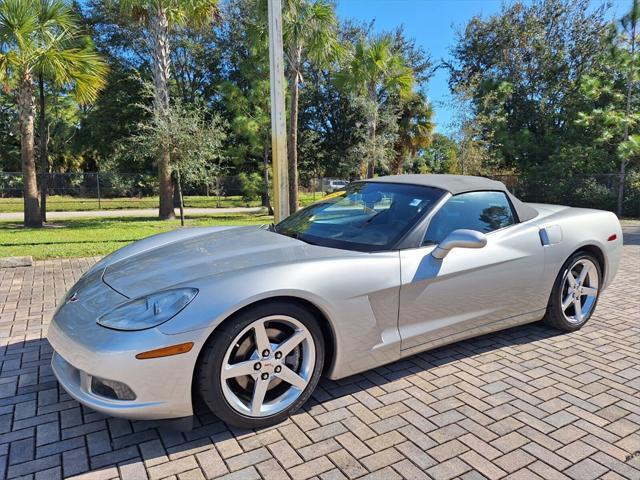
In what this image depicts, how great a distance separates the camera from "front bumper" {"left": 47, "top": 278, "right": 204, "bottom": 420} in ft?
6.98

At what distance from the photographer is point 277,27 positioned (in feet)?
20.8

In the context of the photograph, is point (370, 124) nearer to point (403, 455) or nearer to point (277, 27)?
point (277, 27)

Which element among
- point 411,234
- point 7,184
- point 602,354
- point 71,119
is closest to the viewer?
point 411,234

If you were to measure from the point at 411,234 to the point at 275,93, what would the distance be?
14.1 feet

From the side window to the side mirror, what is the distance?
0.46 ft

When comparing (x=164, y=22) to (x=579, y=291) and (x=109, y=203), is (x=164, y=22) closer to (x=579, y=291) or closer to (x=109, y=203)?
(x=109, y=203)

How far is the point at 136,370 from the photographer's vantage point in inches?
83.6

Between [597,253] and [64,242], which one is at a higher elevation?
[597,253]

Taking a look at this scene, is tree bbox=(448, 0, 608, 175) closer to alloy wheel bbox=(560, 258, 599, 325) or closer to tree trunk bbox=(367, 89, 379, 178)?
tree trunk bbox=(367, 89, 379, 178)

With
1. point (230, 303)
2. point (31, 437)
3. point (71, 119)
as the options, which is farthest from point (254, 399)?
point (71, 119)

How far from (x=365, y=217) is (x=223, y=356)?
1581 mm

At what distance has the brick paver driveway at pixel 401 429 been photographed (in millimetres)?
2170

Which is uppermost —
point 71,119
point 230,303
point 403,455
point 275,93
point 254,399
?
point 71,119

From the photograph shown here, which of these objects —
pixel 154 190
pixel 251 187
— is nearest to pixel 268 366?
pixel 251 187
